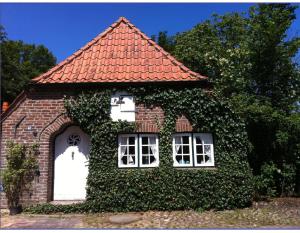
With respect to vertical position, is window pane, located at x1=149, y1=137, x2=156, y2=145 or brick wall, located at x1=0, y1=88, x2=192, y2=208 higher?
brick wall, located at x1=0, y1=88, x2=192, y2=208

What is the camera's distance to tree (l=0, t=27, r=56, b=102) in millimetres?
26072

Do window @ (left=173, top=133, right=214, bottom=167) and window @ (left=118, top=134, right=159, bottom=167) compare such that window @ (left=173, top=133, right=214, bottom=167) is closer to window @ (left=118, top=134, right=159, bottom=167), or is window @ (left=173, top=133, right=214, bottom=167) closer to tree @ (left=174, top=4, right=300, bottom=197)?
window @ (left=118, top=134, right=159, bottom=167)

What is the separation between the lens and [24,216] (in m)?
8.81

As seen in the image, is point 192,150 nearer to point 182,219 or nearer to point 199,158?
point 199,158

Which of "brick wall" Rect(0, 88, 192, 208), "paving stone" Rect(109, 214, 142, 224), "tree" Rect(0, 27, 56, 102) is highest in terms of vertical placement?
"tree" Rect(0, 27, 56, 102)

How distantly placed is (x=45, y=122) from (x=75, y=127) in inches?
37.6

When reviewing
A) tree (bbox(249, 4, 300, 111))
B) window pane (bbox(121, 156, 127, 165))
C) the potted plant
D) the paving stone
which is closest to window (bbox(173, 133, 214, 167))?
window pane (bbox(121, 156, 127, 165))

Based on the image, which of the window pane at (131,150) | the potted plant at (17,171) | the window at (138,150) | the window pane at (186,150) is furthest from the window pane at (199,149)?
the potted plant at (17,171)

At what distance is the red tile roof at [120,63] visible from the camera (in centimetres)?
1001

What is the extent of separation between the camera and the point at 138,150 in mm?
9891

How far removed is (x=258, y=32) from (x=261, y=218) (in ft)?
21.6

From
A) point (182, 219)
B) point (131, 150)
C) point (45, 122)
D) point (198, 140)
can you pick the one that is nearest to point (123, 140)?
point (131, 150)

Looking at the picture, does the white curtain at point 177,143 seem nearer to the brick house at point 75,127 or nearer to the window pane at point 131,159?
the brick house at point 75,127

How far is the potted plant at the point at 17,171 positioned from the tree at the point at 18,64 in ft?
46.6
